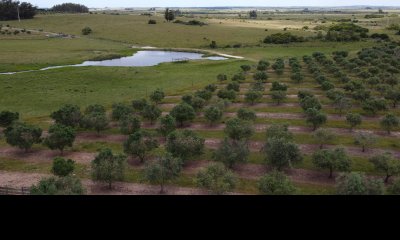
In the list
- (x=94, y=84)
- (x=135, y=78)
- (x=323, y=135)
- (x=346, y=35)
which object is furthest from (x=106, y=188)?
(x=346, y=35)

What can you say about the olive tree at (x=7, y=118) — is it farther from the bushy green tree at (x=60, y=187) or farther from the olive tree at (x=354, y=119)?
the olive tree at (x=354, y=119)

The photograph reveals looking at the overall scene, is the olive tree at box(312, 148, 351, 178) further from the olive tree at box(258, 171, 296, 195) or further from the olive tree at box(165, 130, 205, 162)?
the olive tree at box(165, 130, 205, 162)

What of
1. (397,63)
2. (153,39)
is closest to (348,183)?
(397,63)

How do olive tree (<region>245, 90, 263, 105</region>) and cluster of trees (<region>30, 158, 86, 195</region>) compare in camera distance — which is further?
olive tree (<region>245, 90, 263, 105</region>)

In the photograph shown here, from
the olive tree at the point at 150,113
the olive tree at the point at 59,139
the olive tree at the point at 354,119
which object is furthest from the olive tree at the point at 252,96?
the olive tree at the point at 59,139

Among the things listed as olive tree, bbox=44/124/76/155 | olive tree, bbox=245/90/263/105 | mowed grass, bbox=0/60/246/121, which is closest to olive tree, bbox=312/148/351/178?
olive tree, bbox=44/124/76/155
